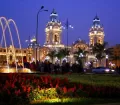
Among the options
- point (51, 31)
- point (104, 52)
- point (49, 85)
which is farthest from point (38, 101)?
point (51, 31)

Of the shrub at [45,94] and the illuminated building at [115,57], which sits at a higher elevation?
the illuminated building at [115,57]

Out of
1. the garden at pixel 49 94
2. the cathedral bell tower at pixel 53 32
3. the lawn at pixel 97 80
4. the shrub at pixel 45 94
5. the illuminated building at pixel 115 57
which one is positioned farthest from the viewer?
the cathedral bell tower at pixel 53 32

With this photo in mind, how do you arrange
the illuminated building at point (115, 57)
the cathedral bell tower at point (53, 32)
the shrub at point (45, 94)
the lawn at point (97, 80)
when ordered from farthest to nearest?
the cathedral bell tower at point (53, 32) < the illuminated building at point (115, 57) < the lawn at point (97, 80) < the shrub at point (45, 94)

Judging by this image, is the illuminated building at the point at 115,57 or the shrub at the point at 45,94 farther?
the illuminated building at the point at 115,57

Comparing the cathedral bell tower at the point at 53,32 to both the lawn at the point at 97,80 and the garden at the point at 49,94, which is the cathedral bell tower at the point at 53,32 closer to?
the lawn at the point at 97,80

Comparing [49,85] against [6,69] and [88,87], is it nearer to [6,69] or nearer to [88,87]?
[88,87]

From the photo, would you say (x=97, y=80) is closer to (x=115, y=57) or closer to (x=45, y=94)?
(x=45, y=94)

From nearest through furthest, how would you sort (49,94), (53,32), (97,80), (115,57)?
(49,94) → (97,80) → (115,57) → (53,32)

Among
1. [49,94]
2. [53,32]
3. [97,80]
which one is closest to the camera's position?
[49,94]

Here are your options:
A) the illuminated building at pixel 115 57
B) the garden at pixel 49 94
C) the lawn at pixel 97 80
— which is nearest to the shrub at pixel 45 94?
the garden at pixel 49 94

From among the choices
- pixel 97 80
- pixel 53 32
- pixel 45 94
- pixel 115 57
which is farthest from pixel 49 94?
pixel 53 32

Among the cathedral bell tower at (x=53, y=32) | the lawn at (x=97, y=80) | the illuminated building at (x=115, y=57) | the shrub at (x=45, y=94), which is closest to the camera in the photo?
the shrub at (x=45, y=94)

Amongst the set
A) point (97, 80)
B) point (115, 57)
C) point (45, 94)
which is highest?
point (115, 57)

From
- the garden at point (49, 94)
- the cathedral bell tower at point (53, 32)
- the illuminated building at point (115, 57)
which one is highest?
the cathedral bell tower at point (53, 32)
